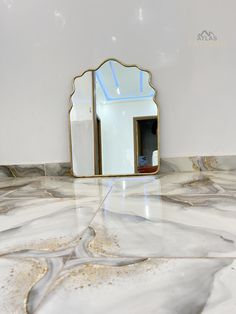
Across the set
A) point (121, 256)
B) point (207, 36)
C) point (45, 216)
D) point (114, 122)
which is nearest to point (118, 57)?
point (114, 122)

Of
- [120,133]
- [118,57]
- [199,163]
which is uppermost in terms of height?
[118,57]

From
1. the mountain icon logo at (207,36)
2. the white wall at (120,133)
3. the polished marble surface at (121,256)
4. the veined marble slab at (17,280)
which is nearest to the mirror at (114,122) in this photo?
the white wall at (120,133)

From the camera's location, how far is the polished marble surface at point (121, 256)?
0.91ft

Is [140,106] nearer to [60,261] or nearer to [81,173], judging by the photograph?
[81,173]

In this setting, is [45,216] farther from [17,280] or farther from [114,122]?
[114,122]

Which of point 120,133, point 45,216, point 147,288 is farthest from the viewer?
point 120,133

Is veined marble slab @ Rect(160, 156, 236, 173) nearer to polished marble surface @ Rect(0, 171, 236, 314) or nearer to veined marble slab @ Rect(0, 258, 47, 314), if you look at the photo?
polished marble surface @ Rect(0, 171, 236, 314)

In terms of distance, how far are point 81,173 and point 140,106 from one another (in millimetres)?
437

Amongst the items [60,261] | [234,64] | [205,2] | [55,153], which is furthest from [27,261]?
[205,2]

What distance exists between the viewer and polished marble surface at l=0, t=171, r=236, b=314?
0.28 m

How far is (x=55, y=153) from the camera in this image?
55.7 inches

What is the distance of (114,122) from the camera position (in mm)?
1308

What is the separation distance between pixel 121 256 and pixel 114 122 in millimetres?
974

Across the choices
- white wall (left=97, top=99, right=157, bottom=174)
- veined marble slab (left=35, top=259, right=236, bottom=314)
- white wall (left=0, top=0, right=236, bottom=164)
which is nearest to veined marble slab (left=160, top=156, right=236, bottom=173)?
white wall (left=0, top=0, right=236, bottom=164)
